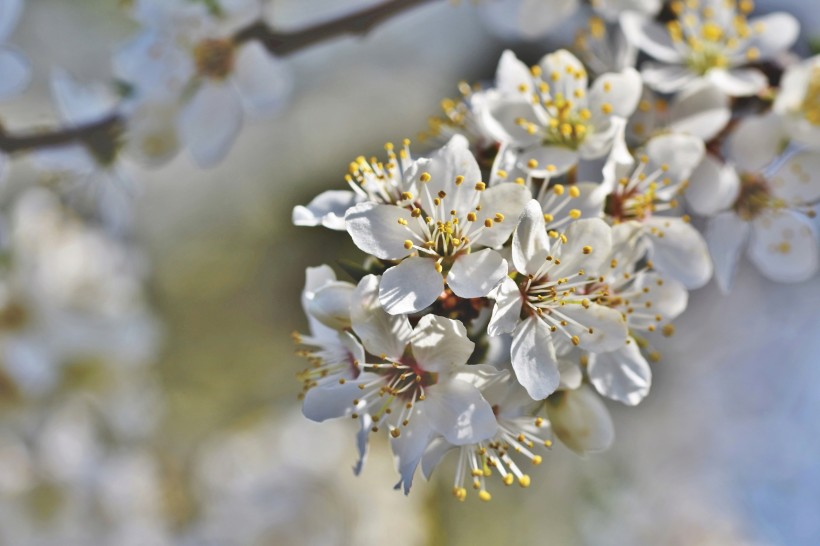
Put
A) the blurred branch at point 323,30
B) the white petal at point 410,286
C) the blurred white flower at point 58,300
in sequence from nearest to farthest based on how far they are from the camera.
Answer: the white petal at point 410,286, the blurred branch at point 323,30, the blurred white flower at point 58,300

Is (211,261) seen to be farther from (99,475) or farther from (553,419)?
(553,419)

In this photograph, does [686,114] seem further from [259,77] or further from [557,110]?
[259,77]

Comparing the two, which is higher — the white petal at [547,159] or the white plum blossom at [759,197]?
the white petal at [547,159]

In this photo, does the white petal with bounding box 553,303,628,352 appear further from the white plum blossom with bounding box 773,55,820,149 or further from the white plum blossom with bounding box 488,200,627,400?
the white plum blossom with bounding box 773,55,820,149

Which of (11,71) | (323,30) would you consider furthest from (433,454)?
(11,71)

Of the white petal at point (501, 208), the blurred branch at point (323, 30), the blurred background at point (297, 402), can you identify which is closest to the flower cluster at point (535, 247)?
the white petal at point (501, 208)

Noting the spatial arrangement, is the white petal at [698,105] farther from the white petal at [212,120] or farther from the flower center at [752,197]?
the white petal at [212,120]

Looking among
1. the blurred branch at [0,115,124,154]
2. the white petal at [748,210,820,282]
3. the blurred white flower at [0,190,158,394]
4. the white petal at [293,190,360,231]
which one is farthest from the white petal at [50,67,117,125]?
the white petal at [748,210,820,282]
